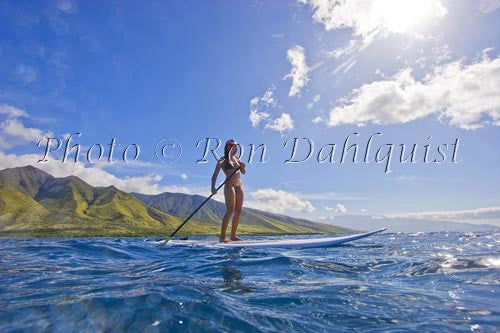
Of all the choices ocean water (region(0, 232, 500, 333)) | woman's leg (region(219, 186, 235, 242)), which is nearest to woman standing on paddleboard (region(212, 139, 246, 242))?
woman's leg (region(219, 186, 235, 242))

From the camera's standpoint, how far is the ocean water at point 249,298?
418cm

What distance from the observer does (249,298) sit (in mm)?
5461

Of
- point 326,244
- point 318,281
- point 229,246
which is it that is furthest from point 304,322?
point 326,244

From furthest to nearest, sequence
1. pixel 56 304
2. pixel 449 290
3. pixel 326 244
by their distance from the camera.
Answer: pixel 326 244 → pixel 449 290 → pixel 56 304

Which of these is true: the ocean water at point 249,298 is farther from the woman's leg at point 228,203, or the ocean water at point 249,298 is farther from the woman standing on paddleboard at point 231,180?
the woman standing on paddleboard at point 231,180

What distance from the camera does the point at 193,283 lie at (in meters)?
6.38

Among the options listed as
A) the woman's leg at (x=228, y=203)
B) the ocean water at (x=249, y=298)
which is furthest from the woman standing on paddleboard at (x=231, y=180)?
the ocean water at (x=249, y=298)


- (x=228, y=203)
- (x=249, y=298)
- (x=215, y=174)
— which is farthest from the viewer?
(x=215, y=174)

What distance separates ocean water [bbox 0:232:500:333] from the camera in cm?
418

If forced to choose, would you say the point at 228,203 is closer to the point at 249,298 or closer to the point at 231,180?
the point at 231,180

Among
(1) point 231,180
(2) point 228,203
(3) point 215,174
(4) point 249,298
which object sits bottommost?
(4) point 249,298

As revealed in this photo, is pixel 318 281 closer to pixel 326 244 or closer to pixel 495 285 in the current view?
pixel 495 285

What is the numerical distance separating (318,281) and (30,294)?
5.76 meters

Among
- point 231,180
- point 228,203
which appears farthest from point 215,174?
point 228,203
